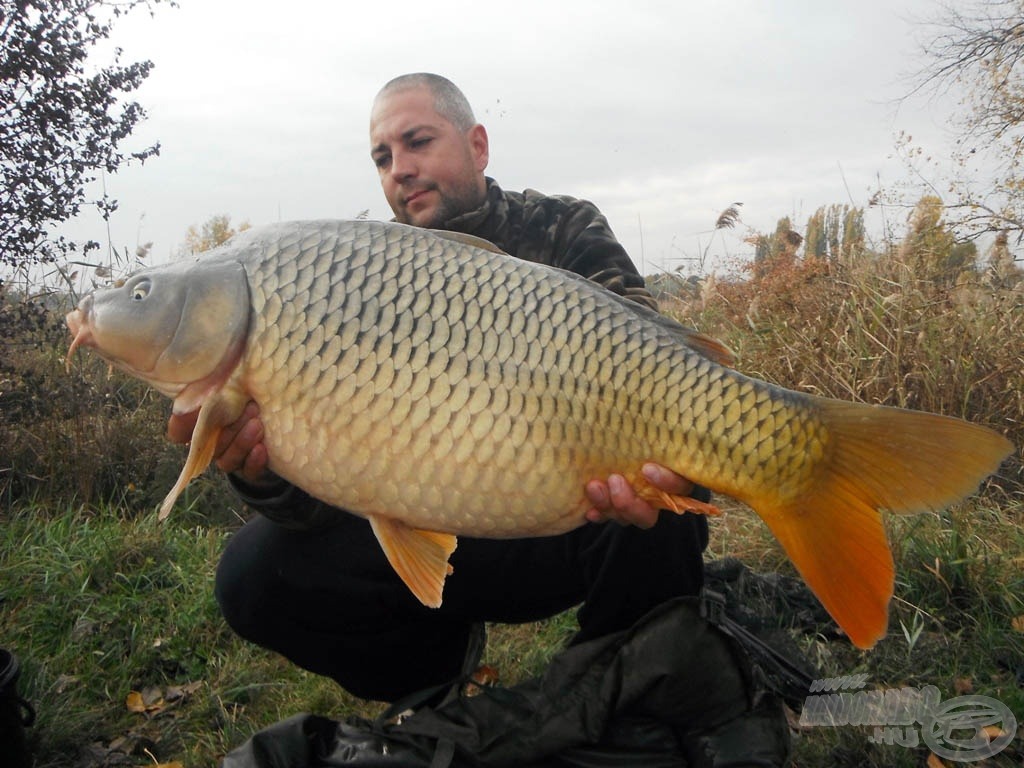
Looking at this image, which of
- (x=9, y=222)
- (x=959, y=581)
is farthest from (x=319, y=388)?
(x=9, y=222)

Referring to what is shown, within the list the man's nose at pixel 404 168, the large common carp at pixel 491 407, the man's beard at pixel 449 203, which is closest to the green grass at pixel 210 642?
the large common carp at pixel 491 407

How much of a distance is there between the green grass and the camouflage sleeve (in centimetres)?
89

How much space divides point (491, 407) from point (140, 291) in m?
0.56

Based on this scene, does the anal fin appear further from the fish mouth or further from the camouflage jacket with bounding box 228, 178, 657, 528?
the fish mouth

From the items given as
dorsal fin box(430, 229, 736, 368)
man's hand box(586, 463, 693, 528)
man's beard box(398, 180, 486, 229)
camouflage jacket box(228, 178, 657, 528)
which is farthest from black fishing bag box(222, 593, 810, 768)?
man's beard box(398, 180, 486, 229)

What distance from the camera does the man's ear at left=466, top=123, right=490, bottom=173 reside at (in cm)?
220

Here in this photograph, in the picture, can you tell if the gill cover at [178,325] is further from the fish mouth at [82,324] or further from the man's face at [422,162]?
the man's face at [422,162]

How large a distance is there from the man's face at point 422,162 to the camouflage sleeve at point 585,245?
20 centimetres

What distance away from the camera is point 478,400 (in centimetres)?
121

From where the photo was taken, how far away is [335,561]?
1595 millimetres

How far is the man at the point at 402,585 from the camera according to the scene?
1.46 m

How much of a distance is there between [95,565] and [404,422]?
5.33ft

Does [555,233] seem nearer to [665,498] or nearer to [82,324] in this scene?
[665,498]

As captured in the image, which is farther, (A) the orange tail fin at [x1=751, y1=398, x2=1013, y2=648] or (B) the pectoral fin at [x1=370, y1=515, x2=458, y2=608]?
(B) the pectoral fin at [x1=370, y1=515, x2=458, y2=608]
